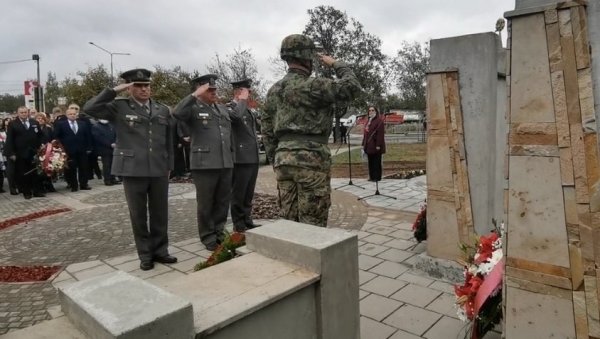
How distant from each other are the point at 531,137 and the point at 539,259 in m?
0.57

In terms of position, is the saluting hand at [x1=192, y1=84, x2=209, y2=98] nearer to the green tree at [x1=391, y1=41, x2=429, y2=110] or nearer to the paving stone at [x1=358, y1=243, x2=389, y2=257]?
the paving stone at [x1=358, y1=243, x2=389, y2=257]

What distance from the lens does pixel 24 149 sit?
9.41 meters

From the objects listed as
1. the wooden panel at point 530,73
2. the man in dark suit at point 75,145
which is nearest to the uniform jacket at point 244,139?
the wooden panel at point 530,73

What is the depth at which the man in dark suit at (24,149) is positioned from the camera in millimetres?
9305

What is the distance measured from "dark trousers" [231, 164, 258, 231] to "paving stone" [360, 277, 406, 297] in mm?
2534

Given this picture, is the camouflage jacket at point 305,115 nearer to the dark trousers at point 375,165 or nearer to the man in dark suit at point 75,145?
the dark trousers at point 375,165

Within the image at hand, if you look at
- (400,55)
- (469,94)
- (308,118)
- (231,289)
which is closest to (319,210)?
(308,118)

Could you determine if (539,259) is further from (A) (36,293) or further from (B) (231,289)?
(A) (36,293)

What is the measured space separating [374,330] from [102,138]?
9.73 metres

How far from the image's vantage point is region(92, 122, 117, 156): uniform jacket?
10781 millimetres

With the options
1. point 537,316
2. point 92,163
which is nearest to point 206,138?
point 537,316

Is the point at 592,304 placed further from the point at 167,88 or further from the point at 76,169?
the point at 167,88

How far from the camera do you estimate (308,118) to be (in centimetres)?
355

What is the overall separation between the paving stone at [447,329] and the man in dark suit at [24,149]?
9.40 m
